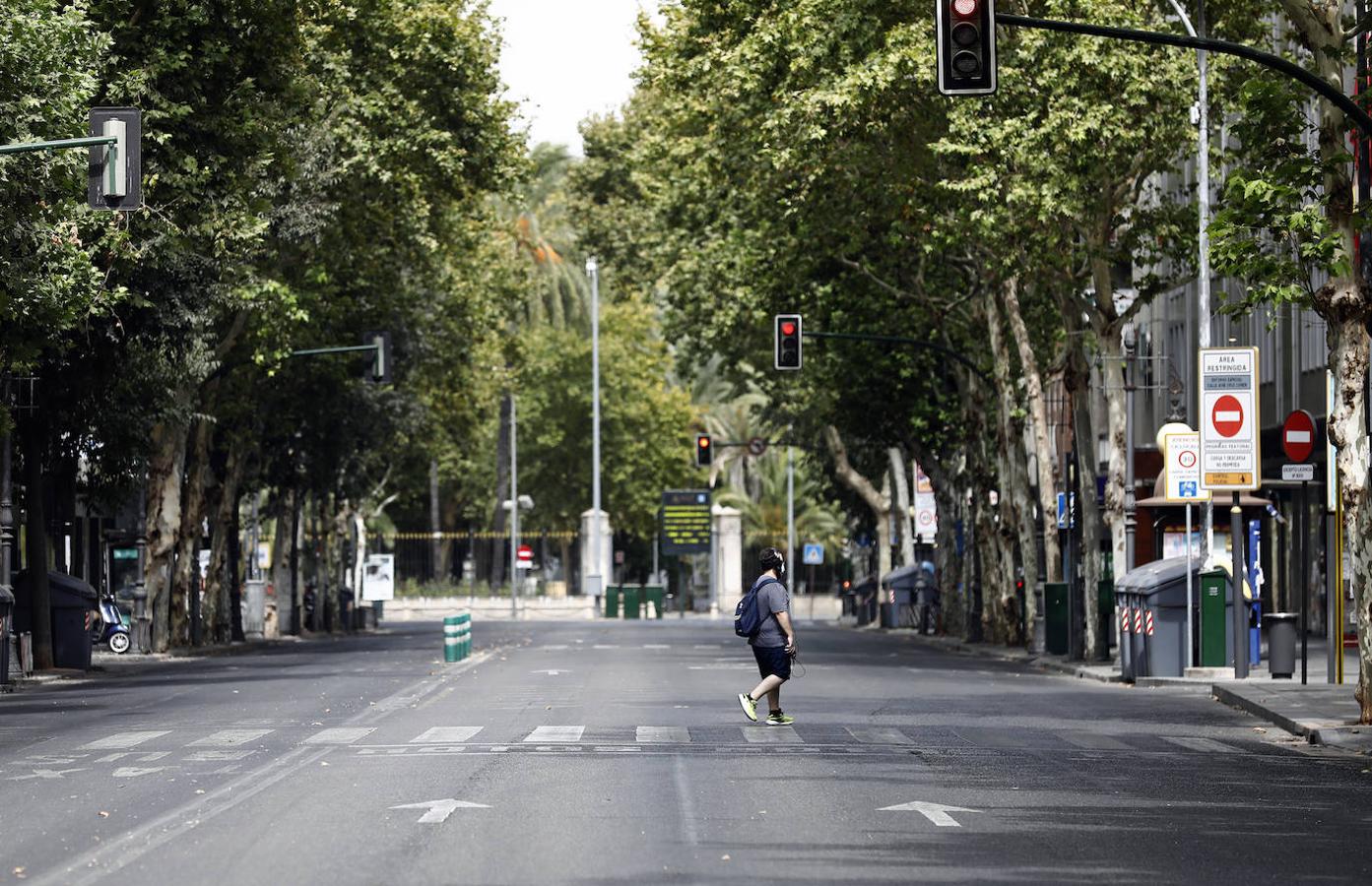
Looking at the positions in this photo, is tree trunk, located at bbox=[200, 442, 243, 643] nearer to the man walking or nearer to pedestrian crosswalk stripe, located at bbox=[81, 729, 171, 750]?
pedestrian crosswalk stripe, located at bbox=[81, 729, 171, 750]

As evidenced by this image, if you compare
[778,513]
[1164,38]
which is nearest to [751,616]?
[1164,38]

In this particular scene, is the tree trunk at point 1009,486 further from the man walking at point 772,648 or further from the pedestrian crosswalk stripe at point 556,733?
the pedestrian crosswalk stripe at point 556,733

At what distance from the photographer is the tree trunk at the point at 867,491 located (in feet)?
227

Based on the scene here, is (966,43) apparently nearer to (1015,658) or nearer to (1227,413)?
(1227,413)

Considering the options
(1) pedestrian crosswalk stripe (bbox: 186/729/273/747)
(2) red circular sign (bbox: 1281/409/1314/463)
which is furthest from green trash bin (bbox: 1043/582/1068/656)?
(1) pedestrian crosswalk stripe (bbox: 186/729/273/747)

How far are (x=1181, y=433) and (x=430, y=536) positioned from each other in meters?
59.2

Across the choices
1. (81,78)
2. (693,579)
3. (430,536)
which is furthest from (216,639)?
(693,579)

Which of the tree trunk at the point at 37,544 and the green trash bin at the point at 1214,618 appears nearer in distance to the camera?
the green trash bin at the point at 1214,618

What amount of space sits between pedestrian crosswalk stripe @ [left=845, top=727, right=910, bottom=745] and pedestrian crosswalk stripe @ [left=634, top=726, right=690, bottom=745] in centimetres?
103

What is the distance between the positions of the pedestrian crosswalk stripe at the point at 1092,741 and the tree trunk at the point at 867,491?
44170 mm

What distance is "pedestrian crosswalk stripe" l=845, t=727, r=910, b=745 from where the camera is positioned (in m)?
21.7

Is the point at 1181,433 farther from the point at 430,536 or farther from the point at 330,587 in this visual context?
the point at 430,536

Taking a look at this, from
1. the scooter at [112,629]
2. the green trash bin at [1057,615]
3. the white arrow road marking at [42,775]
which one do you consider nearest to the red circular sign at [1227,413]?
the green trash bin at [1057,615]

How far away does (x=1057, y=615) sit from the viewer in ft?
142
